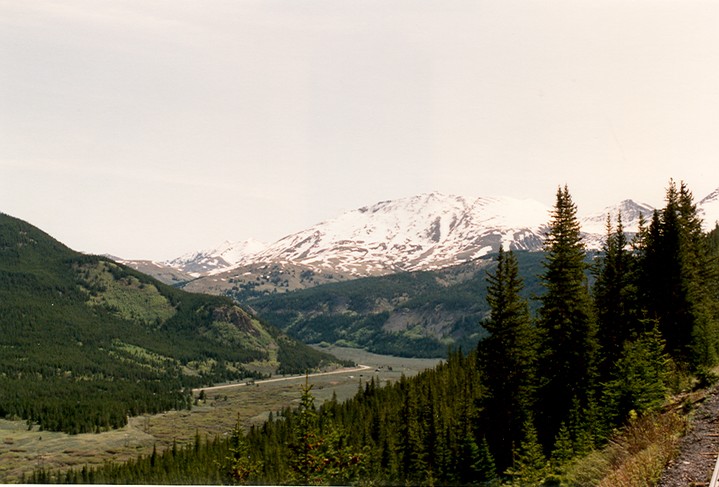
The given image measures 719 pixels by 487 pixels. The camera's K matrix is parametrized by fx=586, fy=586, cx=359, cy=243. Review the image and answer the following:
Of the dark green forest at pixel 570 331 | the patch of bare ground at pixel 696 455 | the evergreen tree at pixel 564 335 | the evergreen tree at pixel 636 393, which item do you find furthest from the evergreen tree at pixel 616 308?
the patch of bare ground at pixel 696 455

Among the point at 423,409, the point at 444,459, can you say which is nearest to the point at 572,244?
the point at 444,459

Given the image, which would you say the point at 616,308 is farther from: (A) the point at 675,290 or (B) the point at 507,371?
(B) the point at 507,371

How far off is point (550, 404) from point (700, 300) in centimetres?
1339

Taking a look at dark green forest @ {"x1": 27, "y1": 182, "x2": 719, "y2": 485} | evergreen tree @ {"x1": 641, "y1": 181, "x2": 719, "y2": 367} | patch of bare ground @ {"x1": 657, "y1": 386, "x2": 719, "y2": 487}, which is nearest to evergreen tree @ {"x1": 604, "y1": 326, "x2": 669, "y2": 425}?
patch of bare ground @ {"x1": 657, "y1": 386, "x2": 719, "y2": 487}

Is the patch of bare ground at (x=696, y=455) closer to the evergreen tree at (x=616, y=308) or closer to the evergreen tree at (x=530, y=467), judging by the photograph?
the evergreen tree at (x=530, y=467)

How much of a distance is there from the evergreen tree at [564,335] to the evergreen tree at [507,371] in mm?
1161

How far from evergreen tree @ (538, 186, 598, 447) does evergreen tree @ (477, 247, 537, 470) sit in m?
1.16

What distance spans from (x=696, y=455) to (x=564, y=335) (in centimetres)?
2586

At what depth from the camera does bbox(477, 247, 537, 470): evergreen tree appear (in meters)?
39.8

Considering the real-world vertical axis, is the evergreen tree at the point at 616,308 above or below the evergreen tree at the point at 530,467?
above

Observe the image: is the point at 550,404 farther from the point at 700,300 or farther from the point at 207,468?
the point at 207,468

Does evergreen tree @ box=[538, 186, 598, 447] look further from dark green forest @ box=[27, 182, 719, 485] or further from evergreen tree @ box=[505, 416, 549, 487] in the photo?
evergreen tree @ box=[505, 416, 549, 487]

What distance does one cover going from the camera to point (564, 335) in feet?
124

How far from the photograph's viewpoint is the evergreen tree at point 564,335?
36906 mm
